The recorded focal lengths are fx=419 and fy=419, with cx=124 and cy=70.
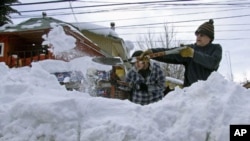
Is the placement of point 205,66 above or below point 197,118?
above

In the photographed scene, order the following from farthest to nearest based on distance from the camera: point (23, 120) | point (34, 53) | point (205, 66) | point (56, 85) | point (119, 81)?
point (34, 53) → point (119, 81) → point (56, 85) → point (205, 66) → point (23, 120)

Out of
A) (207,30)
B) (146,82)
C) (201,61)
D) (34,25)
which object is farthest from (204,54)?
(34,25)

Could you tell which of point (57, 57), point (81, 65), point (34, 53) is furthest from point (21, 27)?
point (81, 65)

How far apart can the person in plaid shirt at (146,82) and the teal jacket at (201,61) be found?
0.20 meters

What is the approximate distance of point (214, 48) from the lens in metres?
4.36

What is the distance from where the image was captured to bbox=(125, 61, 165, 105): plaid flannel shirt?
4629 mm

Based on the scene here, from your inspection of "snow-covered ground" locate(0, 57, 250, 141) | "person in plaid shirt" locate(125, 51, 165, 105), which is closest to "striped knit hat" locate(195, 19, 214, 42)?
"person in plaid shirt" locate(125, 51, 165, 105)

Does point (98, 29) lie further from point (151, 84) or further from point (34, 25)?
point (151, 84)

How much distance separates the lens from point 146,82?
4.66 meters

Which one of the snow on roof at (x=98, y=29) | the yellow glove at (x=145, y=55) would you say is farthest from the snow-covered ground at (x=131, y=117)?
the snow on roof at (x=98, y=29)

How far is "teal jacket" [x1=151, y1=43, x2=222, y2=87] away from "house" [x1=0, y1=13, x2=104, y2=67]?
30.4 feet

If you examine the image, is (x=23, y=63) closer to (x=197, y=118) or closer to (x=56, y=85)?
(x=56, y=85)

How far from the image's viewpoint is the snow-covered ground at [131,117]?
2818 millimetres

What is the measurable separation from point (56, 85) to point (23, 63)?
920 centimetres
